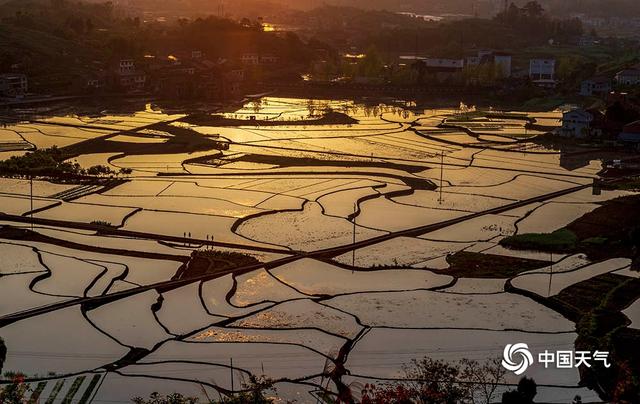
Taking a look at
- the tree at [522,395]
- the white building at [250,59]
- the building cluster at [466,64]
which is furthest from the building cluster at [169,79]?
the tree at [522,395]

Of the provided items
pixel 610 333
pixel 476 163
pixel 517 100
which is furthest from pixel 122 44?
pixel 610 333

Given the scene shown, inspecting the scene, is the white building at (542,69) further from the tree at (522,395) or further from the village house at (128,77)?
the tree at (522,395)

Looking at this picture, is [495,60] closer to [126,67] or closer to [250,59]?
[250,59]

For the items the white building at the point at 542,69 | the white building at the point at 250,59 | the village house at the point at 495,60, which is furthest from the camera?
the white building at the point at 250,59

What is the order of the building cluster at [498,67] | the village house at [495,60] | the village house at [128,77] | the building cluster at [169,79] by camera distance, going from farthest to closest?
the village house at [495,60], the building cluster at [498,67], the village house at [128,77], the building cluster at [169,79]

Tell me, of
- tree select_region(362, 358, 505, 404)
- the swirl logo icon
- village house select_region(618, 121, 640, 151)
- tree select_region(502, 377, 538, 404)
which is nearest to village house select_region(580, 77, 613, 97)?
village house select_region(618, 121, 640, 151)
